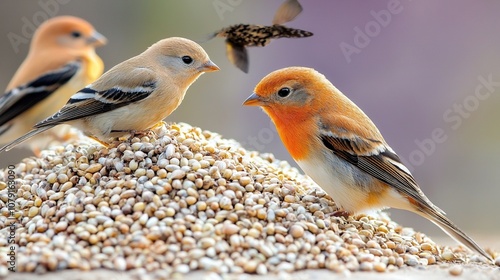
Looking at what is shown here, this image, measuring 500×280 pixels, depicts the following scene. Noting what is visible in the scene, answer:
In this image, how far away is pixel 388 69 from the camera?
21.3ft

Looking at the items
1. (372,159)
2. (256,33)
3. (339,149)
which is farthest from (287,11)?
(372,159)

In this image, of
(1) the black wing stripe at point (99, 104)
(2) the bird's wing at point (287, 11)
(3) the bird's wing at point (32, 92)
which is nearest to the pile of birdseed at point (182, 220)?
(1) the black wing stripe at point (99, 104)

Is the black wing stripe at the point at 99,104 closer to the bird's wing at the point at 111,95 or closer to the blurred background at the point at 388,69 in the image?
the bird's wing at the point at 111,95

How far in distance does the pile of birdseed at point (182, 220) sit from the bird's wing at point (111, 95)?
0.71 feet

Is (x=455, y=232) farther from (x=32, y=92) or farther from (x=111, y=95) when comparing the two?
(x=32, y=92)

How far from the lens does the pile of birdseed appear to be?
2.46 m

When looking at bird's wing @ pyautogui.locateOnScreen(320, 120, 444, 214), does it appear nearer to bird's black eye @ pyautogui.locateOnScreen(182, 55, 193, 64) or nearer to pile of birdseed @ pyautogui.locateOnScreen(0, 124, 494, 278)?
pile of birdseed @ pyautogui.locateOnScreen(0, 124, 494, 278)

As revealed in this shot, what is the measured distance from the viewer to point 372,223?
3.26 metres

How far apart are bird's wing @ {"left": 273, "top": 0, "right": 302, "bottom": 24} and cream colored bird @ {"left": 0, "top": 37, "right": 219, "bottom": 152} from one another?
0.47 meters

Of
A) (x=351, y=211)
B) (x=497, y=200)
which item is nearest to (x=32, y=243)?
(x=351, y=211)

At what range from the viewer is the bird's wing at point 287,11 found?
11.1 feet

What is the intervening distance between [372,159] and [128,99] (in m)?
1.35

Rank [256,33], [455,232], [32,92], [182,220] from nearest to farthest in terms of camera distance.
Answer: [182,220] → [455,232] → [256,33] → [32,92]

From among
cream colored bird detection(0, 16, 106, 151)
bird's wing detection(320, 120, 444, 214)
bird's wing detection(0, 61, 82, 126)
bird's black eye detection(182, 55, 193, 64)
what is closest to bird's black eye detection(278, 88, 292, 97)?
bird's wing detection(320, 120, 444, 214)
